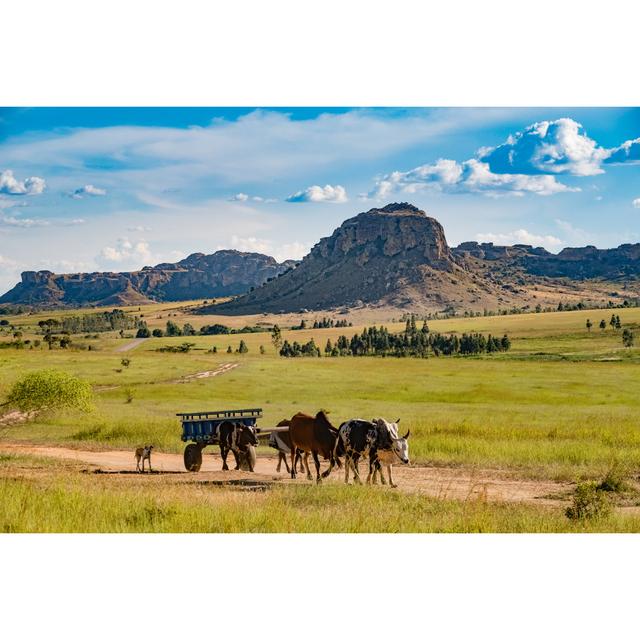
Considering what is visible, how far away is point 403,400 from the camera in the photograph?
21.1 m

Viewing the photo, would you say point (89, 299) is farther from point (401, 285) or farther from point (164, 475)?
point (401, 285)

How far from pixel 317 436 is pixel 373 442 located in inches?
46.5

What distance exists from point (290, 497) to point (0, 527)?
4.01 metres

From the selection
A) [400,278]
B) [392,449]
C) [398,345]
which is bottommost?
[392,449]

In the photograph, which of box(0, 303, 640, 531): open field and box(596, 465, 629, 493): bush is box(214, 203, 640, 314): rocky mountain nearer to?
box(0, 303, 640, 531): open field

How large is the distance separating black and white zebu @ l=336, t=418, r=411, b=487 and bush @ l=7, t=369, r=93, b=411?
23.1 ft

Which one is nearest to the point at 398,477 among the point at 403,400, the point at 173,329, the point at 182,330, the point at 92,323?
the point at 403,400

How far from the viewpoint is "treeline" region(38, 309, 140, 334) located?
19705 millimetres

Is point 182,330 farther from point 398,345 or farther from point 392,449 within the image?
point 392,449

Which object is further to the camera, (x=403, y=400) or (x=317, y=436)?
(x=403, y=400)

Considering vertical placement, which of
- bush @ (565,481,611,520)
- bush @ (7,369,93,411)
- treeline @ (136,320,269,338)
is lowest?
bush @ (565,481,611,520)

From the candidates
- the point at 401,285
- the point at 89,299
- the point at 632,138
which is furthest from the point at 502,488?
the point at 401,285

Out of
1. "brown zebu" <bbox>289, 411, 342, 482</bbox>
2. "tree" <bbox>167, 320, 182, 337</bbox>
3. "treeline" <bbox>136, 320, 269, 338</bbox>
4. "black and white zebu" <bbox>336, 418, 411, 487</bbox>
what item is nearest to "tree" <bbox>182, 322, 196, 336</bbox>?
"treeline" <bbox>136, 320, 269, 338</bbox>

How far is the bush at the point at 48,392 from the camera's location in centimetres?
1488
